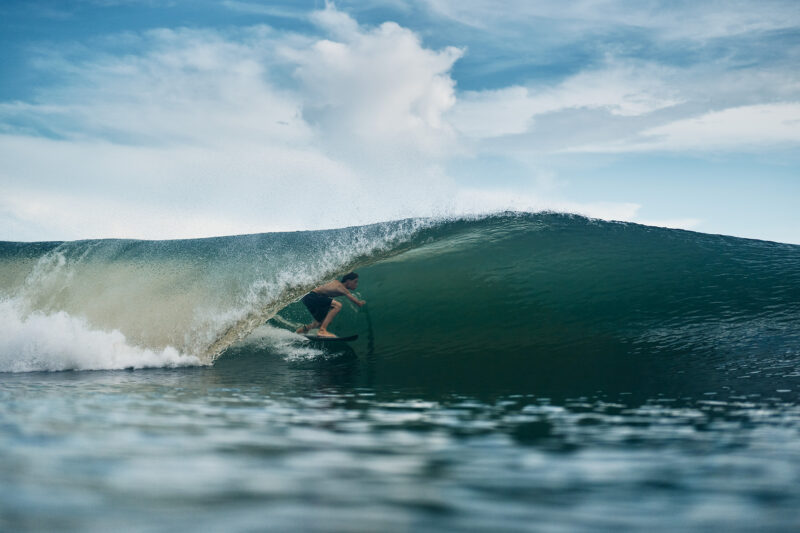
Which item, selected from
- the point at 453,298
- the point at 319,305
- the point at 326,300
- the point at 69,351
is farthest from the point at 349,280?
the point at 69,351

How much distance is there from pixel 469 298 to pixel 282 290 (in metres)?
2.52

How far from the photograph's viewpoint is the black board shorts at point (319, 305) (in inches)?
314

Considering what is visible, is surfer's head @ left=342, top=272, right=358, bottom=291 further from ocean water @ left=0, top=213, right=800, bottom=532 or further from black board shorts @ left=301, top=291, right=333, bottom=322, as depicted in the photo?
ocean water @ left=0, top=213, right=800, bottom=532

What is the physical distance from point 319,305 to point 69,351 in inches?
114

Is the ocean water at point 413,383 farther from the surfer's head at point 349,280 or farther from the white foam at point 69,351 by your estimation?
the surfer's head at point 349,280

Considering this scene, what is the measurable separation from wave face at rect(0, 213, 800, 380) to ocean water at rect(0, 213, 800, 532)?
0.04 m

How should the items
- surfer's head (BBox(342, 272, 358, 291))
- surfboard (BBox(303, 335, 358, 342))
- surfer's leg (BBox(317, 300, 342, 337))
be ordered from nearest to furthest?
surfboard (BBox(303, 335, 358, 342)) → surfer's leg (BBox(317, 300, 342, 337)) → surfer's head (BBox(342, 272, 358, 291))

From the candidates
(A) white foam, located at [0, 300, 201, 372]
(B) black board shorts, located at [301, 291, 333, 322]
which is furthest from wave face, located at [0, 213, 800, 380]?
(B) black board shorts, located at [301, 291, 333, 322]

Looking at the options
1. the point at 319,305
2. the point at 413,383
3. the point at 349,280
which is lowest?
the point at 413,383

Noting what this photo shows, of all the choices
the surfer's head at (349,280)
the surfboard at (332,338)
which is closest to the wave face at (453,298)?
the surfboard at (332,338)

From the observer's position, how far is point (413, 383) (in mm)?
5070

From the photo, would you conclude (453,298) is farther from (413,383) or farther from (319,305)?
(413,383)

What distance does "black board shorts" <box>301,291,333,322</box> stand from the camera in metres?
7.98

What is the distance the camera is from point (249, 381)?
525 centimetres
